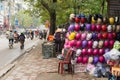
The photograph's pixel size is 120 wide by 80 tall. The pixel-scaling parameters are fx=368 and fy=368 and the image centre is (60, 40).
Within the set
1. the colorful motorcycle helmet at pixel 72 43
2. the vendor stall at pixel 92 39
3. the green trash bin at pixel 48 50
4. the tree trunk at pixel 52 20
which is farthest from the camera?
the tree trunk at pixel 52 20

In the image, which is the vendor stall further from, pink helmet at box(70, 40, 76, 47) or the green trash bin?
the green trash bin

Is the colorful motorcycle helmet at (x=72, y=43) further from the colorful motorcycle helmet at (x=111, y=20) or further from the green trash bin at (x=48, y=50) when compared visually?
the green trash bin at (x=48, y=50)

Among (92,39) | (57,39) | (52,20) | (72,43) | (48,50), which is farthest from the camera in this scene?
(52,20)

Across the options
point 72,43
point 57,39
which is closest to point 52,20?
point 57,39

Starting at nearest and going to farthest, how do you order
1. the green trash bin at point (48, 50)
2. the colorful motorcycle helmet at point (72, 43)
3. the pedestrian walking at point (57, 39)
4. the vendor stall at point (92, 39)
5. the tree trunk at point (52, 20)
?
1. the vendor stall at point (92, 39)
2. the colorful motorcycle helmet at point (72, 43)
3. the green trash bin at point (48, 50)
4. the pedestrian walking at point (57, 39)
5. the tree trunk at point (52, 20)

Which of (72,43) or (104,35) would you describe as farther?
(72,43)

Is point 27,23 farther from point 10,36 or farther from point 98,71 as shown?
point 98,71

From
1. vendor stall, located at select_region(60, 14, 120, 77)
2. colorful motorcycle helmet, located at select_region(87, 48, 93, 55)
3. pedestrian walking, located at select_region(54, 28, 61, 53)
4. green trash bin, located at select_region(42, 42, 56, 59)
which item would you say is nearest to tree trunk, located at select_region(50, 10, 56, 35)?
pedestrian walking, located at select_region(54, 28, 61, 53)

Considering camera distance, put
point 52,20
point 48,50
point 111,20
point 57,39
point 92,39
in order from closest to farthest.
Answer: point 111,20, point 92,39, point 48,50, point 57,39, point 52,20

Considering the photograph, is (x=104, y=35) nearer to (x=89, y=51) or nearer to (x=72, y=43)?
(x=89, y=51)

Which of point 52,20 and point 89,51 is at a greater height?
point 52,20

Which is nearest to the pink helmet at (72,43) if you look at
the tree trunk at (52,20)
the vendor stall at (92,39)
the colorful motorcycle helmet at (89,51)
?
the vendor stall at (92,39)

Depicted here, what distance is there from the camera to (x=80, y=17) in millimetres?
15242

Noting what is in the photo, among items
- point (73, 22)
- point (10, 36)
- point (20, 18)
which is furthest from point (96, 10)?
point (20, 18)
